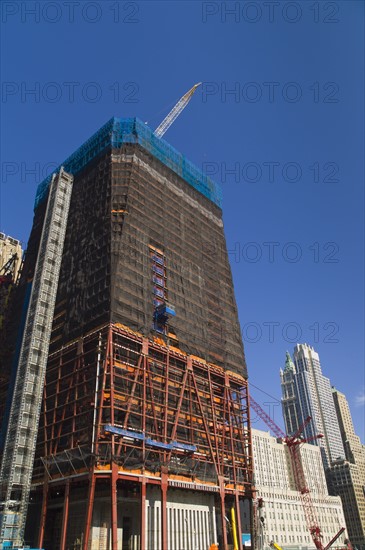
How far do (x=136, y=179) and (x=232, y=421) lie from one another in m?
55.7

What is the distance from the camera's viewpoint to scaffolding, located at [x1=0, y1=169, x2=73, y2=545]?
74.6 meters

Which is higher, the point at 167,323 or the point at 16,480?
the point at 167,323

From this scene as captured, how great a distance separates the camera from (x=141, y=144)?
11144 centimetres

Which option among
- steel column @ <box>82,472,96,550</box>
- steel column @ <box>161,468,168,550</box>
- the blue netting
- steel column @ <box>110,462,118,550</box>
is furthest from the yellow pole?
the blue netting

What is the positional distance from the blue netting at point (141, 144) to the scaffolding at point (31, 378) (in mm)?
10812

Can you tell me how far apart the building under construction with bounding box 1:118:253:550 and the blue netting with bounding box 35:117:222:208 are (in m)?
0.46

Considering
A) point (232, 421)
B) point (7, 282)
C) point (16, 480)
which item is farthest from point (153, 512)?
point (7, 282)

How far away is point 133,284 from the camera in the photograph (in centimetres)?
8875

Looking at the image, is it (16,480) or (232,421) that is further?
(232,421)

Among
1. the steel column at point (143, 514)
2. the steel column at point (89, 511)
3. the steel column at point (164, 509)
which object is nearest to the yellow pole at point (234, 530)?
the steel column at point (164, 509)

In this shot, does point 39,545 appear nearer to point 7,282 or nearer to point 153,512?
point 153,512

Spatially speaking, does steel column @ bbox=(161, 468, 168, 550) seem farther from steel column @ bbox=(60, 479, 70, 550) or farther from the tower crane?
the tower crane

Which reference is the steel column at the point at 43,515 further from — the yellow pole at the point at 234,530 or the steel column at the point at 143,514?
the yellow pole at the point at 234,530

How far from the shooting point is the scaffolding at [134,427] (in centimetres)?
7119
